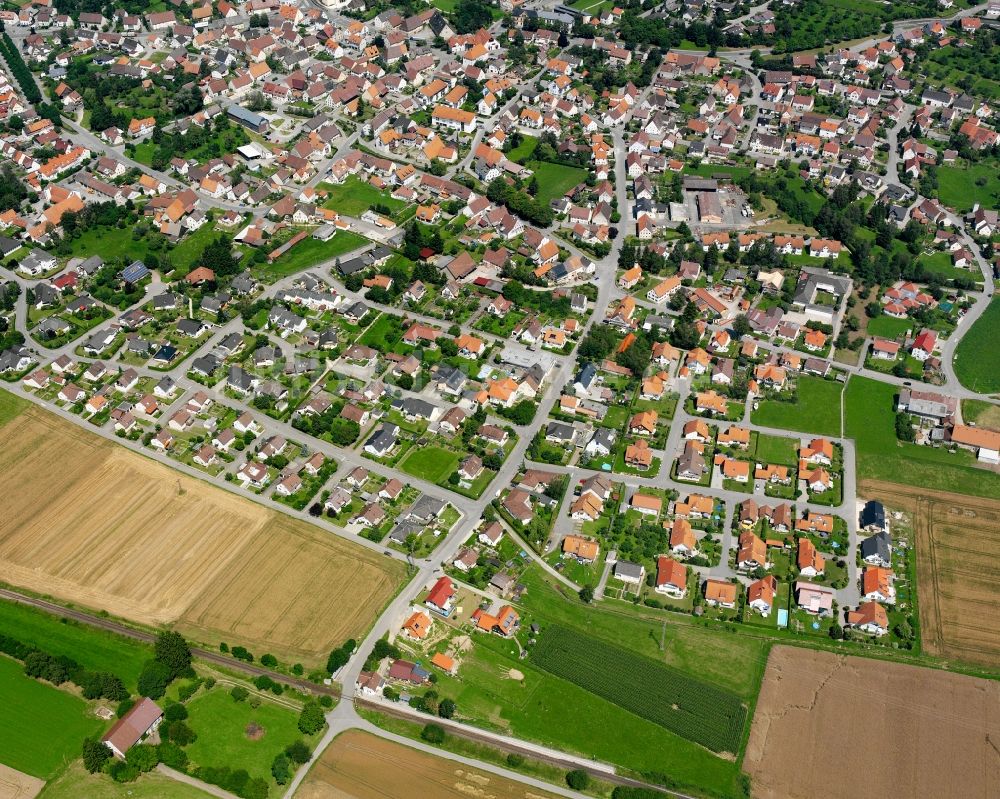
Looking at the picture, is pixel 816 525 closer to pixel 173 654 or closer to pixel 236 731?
pixel 236 731

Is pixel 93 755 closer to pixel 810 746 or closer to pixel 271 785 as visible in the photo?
pixel 271 785

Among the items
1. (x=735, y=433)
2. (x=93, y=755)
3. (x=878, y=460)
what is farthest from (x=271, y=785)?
(x=878, y=460)

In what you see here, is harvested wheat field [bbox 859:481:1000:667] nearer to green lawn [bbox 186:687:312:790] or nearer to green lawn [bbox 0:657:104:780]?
green lawn [bbox 186:687:312:790]

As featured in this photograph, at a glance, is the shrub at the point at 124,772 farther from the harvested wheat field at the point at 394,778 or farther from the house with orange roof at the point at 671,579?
the house with orange roof at the point at 671,579

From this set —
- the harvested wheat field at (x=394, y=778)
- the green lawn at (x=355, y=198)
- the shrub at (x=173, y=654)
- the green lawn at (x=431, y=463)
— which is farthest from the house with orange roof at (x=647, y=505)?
the green lawn at (x=355, y=198)

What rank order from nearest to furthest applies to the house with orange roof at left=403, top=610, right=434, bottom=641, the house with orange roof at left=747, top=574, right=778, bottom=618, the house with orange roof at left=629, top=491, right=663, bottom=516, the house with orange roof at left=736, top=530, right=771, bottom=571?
the house with orange roof at left=403, top=610, right=434, bottom=641
the house with orange roof at left=747, top=574, right=778, bottom=618
the house with orange roof at left=736, top=530, right=771, bottom=571
the house with orange roof at left=629, top=491, right=663, bottom=516

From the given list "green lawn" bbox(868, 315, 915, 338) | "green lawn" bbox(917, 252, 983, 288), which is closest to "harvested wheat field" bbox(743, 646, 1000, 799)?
"green lawn" bbox(868, 315, 915, 338)

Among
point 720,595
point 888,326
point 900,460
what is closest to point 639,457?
point 720,595
